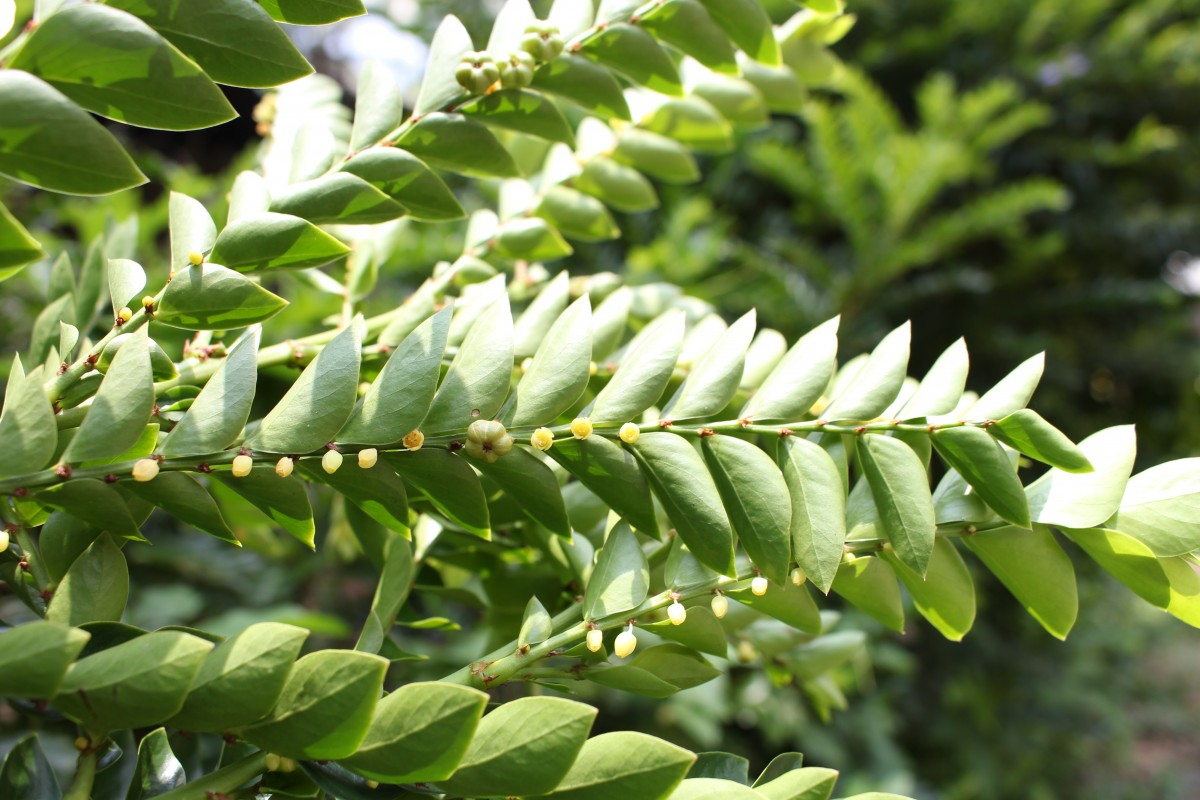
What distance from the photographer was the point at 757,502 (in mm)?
234

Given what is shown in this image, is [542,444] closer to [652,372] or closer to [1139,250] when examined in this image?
[652,372]

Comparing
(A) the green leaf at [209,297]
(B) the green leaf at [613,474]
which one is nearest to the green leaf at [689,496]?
(B) the green leaf at [613,474]

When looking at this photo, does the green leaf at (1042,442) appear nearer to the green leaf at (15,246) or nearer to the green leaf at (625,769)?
the green leaf at (625,769)

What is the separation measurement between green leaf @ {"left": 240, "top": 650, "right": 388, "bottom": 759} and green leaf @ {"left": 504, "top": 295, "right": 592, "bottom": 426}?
0.08m

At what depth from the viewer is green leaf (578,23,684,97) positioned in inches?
11.9

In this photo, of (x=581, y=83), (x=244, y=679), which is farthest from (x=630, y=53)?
(x=244, y=679)

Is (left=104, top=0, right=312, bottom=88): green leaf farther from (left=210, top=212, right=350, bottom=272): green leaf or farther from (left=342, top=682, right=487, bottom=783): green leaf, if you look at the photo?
(left=342, top=682, right=487, bottom=783): green leaf

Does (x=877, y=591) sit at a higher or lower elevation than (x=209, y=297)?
lower

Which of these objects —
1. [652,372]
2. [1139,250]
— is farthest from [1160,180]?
[652,372]

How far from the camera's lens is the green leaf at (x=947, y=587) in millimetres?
257

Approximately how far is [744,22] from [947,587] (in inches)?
8.0

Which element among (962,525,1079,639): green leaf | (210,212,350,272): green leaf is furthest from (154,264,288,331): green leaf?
(962,525,1079,639): green leaf

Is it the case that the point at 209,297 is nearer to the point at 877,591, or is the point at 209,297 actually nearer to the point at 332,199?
the point at 332,199

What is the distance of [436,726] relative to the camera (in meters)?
0.19
